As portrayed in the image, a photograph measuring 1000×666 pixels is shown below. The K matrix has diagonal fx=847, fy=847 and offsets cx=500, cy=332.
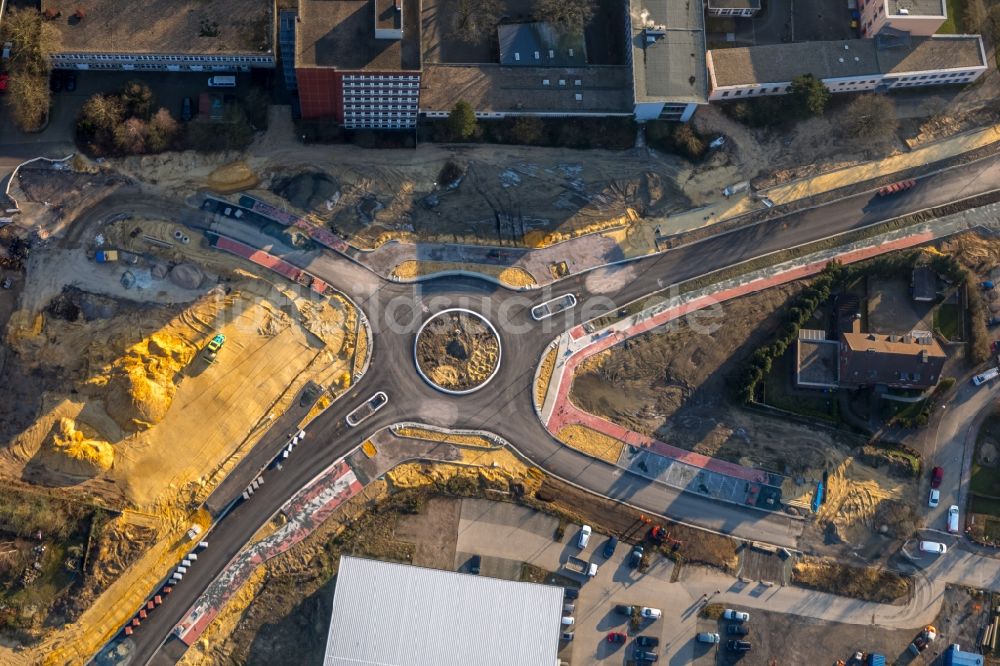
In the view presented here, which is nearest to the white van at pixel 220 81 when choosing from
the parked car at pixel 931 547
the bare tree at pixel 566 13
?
the bare tree at pixel 566 13

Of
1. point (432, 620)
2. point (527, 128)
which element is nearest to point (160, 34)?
point (527, 128)

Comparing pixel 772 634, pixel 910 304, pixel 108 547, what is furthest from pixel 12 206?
pixel 910 304

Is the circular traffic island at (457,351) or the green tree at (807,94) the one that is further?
the green tree at (807,94)

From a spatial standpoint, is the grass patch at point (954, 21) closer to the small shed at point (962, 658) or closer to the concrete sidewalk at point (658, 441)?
the concrete sidewalk at point (658, 441)

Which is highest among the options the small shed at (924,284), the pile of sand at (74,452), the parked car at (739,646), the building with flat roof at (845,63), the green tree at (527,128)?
the building with flat roof at (845,63)

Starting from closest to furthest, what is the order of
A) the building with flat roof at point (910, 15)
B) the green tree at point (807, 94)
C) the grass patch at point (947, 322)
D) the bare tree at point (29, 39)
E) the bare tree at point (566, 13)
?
the bare tree at point (29, 39), the green tree at point (807, 94), the bare tree at point (566, 13), the building with flat roof at point (910, 15), the grass patch at point (947, 322)
